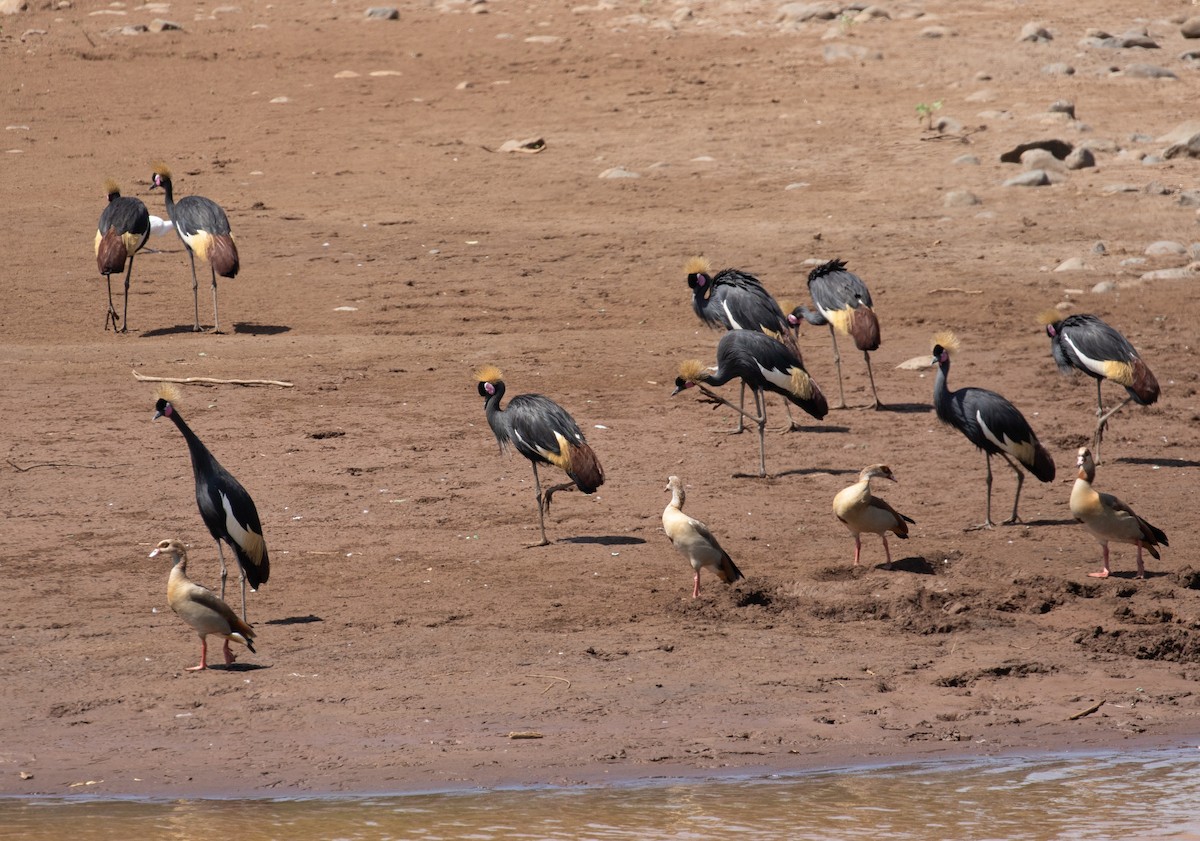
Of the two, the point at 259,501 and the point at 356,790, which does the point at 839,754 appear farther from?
the point at 259,501

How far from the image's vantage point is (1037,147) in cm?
2070

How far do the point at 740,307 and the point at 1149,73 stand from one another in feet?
43.3

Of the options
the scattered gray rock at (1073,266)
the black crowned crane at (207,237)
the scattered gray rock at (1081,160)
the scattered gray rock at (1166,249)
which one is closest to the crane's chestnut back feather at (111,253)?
the black crowned crane at (207,237)

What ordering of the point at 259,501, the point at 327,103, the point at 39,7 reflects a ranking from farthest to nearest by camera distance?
the point at 39,7, the point at 327,103, the point at 259,501

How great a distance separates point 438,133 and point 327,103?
2.52 metres

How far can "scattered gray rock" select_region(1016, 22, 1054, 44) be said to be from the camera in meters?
25.8

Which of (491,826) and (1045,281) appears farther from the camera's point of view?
(1045,281)

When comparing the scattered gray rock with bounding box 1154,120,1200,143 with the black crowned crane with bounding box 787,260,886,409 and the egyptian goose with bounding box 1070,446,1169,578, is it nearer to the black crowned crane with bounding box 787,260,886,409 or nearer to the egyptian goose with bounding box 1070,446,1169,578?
the black crowned crane with bounding box 787,260,886,409

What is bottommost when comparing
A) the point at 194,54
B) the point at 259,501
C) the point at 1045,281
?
the point at 259,501

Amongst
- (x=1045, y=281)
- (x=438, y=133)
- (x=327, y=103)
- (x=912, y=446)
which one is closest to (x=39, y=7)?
(x=327, y=103)

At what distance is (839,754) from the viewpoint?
757 centimetres

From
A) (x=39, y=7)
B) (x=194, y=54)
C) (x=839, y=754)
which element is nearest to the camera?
(x=839, y=754)

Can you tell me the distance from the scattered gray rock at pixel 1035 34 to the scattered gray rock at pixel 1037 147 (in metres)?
5.62

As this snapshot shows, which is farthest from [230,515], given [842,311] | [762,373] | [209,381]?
[842,311]
